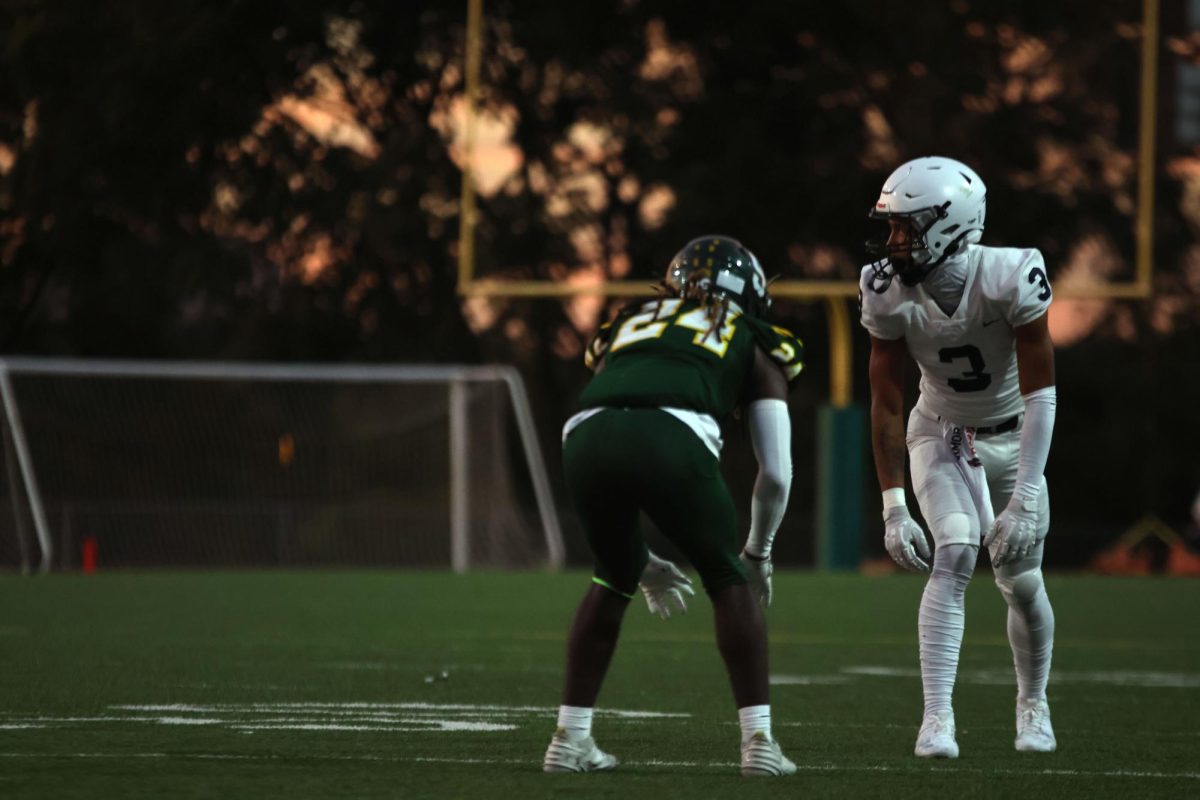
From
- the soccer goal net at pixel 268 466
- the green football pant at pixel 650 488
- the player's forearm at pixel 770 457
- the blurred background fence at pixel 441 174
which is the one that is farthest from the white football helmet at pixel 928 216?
the soccer goal net at pixel 268 466

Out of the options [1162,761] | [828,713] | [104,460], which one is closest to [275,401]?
[104,460]

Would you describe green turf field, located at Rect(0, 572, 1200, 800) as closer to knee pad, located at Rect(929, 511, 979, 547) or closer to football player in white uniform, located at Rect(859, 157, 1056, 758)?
football player in white uniform, located at Rect(859, 157, 1056, 758)

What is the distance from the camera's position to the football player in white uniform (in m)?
6.21

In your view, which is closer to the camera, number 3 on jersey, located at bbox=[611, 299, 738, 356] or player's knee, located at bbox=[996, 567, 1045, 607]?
number 3 on jersey, located at bbox=[611, 299, 738, 356]

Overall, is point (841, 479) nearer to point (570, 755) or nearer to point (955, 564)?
point (955, 564)

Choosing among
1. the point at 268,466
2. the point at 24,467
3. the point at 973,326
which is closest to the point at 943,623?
the point at 973,326

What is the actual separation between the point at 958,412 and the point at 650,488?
5.14 ft

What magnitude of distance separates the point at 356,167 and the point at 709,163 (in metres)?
3.85

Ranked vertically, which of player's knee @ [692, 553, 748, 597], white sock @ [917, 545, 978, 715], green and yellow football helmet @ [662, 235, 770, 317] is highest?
green and yellow football helmet @ [662, 235, 770, 317]

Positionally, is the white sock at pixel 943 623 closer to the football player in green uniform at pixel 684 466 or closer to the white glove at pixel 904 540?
the white glove at pixel 904 540

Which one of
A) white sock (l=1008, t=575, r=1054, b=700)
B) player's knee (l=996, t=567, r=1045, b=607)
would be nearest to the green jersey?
player's knee (l=996, t=567, r=1045, b=607)

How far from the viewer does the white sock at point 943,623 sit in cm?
613

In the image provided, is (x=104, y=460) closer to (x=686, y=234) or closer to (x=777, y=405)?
(x=686, y=234)

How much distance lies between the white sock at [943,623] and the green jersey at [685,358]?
3.27 feet
